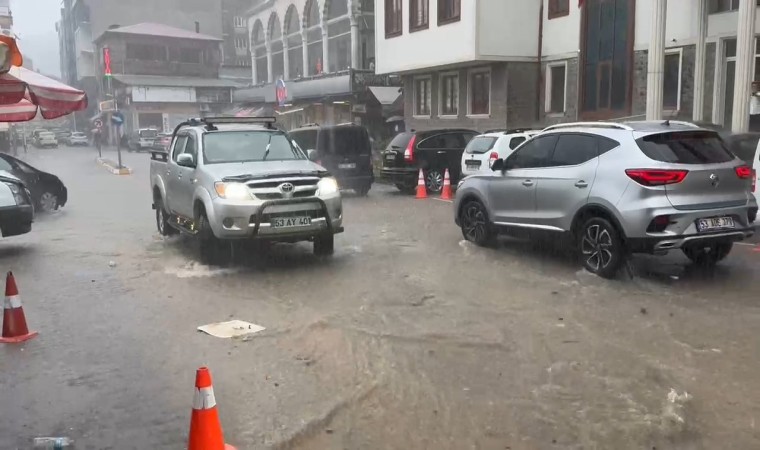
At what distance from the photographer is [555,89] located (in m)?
24.9

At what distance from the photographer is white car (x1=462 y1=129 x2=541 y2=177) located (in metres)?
16.3

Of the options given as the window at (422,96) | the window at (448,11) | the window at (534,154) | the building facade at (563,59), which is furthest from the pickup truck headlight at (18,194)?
the window at (422,96)

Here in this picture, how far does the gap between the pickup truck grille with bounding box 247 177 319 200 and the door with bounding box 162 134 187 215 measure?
2.22 metres

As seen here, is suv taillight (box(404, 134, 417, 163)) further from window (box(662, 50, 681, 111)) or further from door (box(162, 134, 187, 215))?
door (box(162, 134, 187, 215))

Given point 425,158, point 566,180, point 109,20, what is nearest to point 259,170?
point 566,180

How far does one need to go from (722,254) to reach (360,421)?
6148mm

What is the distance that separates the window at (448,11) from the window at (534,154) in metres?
16.2

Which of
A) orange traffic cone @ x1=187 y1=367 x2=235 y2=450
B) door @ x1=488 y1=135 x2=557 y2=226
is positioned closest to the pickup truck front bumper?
door @ x1=488 y1=135 x2=557 y2=226

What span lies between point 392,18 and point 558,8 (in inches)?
→ 311

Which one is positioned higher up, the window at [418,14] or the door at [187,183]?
the window at [418,14]

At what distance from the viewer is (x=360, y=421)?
179 inches

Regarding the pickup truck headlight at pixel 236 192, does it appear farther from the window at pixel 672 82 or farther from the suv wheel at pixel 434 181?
the window at pixel 672 82

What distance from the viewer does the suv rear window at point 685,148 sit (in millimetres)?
7824

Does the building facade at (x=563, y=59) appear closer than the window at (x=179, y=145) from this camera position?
No
